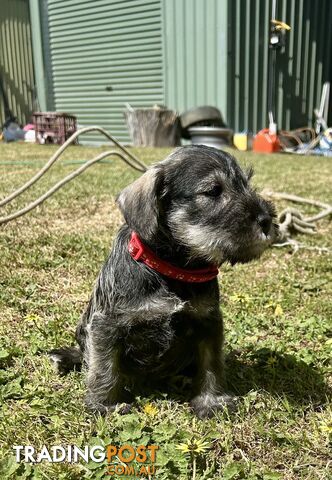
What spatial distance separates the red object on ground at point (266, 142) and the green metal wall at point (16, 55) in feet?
36.6

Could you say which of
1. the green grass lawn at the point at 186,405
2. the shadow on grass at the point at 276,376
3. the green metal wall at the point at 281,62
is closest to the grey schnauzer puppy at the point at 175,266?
the green grass lawn at the point at 186,405

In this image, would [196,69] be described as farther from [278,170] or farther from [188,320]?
[188,320]

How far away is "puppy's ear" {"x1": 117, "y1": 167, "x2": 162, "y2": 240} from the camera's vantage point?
7.61ft

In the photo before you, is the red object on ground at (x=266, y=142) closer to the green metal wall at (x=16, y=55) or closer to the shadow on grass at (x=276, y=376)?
the green metal wall at (x=16, y=55)

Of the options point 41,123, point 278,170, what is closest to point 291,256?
point 278,170

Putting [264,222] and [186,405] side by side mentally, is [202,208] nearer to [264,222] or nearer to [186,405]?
[264,222]

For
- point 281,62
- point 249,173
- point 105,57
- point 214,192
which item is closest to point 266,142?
point 281,62

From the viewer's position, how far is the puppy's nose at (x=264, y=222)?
2.32 m

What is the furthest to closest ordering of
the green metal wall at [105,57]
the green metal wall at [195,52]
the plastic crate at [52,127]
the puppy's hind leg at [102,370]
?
the green metal wall at [105,57]
the plastic crate at [52,127]
the green metal wall at [195,52]
the puppy's hind leg at [102,370]

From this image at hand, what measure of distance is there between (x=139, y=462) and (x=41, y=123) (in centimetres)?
1528

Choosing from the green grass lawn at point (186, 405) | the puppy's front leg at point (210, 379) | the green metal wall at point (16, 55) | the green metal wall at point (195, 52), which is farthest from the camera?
the green metal wall at point (16, 55)

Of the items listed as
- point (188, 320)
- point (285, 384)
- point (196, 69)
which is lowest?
point (285, 384)

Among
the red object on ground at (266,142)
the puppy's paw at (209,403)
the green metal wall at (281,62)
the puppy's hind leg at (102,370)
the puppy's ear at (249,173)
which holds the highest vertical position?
the green metal wall at (281,62)

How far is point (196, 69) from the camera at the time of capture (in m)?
15.0
